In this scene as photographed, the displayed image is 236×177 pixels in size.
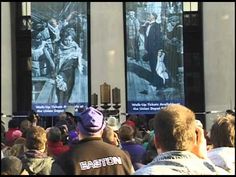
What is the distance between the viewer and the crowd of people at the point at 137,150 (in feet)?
7.24

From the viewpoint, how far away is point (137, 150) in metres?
5.66

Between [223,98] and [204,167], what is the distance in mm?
13310

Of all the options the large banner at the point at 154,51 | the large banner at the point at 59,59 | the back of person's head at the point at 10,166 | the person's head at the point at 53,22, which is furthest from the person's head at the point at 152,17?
the back of person's head at the point at 10,166

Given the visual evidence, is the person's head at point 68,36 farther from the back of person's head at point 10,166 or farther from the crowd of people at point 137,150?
the back of person's head at point 10,166

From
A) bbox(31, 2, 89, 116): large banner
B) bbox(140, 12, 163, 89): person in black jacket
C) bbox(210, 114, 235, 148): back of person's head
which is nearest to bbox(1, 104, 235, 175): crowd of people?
bbox(210, 114, 235, 148): back of person's head

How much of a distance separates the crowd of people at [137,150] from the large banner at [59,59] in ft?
33.0

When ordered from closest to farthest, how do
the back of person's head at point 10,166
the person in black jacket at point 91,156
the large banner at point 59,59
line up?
the back of person's head at point 10,166
the person in black jacket at point 91,156
the large banner at point 59,59

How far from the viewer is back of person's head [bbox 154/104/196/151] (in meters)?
2.32

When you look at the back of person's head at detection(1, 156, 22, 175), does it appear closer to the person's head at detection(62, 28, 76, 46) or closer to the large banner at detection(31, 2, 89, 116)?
the large banner at detection(31, 2, 89, 116)

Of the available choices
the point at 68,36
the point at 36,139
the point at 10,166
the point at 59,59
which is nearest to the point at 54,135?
the point at 36,139

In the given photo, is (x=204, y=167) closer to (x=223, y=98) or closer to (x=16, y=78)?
(x=223, y=98)

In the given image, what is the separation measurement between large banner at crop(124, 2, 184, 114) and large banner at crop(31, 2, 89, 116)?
129 cm

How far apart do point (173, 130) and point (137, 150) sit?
3.36 meters

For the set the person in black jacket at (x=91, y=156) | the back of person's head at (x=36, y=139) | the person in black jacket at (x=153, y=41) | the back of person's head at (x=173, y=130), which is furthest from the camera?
the person in black jacket at (x=153, y=41)
